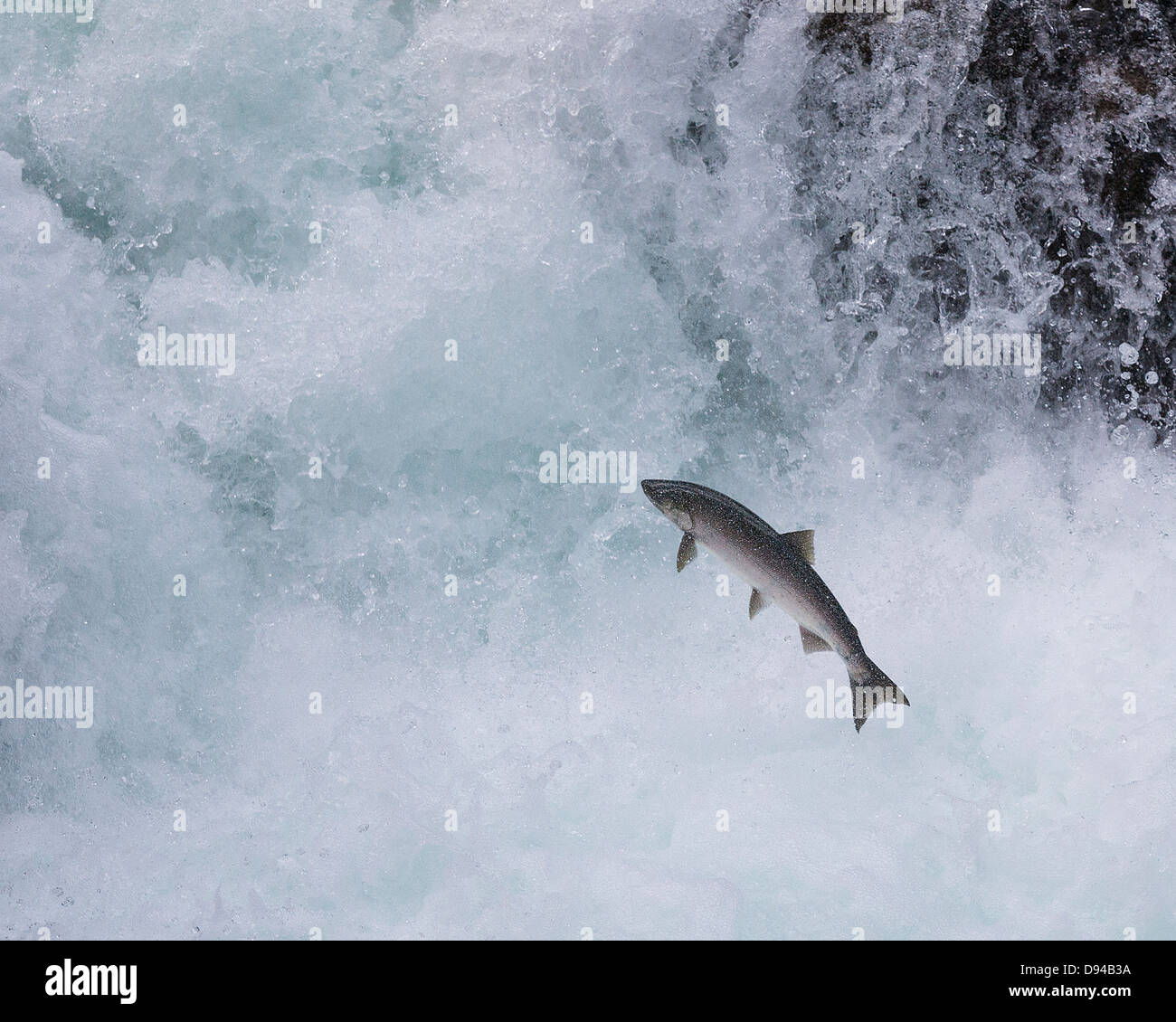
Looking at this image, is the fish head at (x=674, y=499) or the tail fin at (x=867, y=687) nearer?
the tail fin at (x=867, y=687)

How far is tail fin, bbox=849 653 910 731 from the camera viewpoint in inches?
143

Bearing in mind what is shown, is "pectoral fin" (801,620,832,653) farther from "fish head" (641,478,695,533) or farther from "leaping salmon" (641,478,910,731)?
"fish head" (641,478,695,533)

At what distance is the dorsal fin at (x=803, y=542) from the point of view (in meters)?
3.67

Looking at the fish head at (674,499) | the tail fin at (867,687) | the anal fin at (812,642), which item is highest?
the fish head at (674,499)

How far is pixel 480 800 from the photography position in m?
Answer: 4.70

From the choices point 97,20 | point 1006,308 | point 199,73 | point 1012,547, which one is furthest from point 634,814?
point 97,20

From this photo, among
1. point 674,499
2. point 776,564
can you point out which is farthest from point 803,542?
point 674,499

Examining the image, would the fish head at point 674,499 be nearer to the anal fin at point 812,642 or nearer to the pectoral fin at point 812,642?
the pectoral fin at point 812,642

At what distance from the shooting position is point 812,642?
12.2ft

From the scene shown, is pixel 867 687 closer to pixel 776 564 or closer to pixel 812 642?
pixel 812 642

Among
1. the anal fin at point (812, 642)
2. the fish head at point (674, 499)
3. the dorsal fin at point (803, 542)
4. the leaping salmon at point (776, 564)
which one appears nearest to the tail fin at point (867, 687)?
the leaping salmon at point (776, 564)

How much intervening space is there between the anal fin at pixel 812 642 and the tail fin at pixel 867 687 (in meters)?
0.13

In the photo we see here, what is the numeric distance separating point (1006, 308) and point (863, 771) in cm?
242
